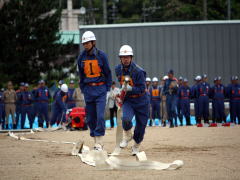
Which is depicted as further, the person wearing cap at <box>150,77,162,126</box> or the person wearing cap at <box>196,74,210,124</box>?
the person wearing cap at <box>150,77,162,126</box>

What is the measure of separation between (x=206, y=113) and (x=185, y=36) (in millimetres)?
7459

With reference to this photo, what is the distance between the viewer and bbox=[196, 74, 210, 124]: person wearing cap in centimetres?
2495

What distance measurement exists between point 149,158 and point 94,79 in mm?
1967

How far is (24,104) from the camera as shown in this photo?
25.8 metres

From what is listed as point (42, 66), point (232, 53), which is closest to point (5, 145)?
point (232, 53)

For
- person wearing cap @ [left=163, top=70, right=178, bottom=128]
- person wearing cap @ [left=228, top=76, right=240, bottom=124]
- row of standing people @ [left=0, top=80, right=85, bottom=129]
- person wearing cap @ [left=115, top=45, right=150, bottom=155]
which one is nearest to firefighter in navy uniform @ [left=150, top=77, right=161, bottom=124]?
person wearing cap @ [left=163, top=70, right=178, bottom=128]

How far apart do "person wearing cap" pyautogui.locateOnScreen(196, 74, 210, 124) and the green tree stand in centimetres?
1453

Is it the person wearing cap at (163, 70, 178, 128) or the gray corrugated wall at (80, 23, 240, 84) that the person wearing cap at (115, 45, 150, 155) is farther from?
the gray corrugated wall at (80, 23, 240, 84)

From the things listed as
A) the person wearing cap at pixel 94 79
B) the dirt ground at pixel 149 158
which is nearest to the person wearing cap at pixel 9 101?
the dirt ground at pixel 149 158

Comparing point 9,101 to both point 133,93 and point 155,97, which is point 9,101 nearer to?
point 155,97

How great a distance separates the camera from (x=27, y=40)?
3709cm

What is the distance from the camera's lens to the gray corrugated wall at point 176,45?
30.9m

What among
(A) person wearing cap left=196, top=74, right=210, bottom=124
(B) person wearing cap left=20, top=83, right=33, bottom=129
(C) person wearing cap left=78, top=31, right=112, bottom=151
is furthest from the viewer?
(B) person wearing cap left=20, top=83, right=33, bottom=129

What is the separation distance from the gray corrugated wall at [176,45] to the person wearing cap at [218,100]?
5.54m
